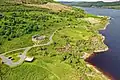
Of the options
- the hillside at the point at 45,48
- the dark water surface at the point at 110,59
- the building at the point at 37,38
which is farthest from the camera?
the building at the point at 37,38

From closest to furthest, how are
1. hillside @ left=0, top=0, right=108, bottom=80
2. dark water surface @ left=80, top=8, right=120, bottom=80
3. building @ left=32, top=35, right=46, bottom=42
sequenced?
hillside @ left=0, top=0, right=108, bottom=80, dark water surface @ left=80, top=8, right=120, bottom=80, building @ left=32, top=35, right=46, bottom=42

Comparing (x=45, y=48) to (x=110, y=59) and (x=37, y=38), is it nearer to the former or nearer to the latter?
(x=37, y=38)

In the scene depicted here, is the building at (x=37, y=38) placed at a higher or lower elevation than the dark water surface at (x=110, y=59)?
higher

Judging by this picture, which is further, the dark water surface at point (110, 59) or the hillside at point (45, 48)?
the dark water surface at point (110, 59)

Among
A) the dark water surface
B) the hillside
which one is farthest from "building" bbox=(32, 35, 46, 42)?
the dark water surface

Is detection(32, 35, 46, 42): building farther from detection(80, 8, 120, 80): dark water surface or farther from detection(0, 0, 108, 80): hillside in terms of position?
detection(80, 8, 120, 80): dark water surface

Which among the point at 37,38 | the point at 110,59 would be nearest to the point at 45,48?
the point at 37,38

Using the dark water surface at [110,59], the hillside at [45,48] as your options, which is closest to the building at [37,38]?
the hillside at [45,48]

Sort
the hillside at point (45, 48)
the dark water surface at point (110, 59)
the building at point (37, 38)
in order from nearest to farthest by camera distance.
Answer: the hillside at point (45, 48), the dark water surface at point (110, 59), the building at point (37, 38)

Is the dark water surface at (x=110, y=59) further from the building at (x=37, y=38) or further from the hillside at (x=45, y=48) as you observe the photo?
the building at (x=37, y=38)
